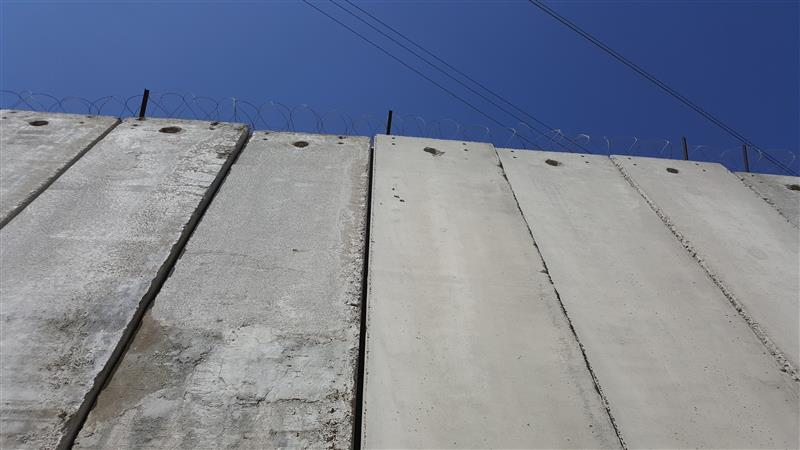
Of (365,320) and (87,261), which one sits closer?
(365,320)

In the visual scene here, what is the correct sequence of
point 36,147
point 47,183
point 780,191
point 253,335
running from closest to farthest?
point 253,335 < point 47,183 < point 36,147 < point 780,191

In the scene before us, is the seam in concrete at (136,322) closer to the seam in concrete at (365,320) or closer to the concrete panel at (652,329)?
the seam in concrete at (365,320)

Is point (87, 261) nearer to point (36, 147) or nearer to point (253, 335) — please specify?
point (253, 335)

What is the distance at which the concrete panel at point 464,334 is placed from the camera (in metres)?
2.72

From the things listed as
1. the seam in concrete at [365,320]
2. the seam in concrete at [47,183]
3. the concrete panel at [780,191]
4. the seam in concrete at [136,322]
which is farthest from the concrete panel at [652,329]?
the seam in concrete at [47,183]

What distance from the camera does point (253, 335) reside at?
307 centimetres

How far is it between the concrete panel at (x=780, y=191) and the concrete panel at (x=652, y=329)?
128 cm

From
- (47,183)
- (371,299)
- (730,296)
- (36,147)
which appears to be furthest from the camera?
(36,147)

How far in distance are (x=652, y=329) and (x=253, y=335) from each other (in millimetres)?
2192

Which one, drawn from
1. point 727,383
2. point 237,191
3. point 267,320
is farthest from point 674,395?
point 237,191

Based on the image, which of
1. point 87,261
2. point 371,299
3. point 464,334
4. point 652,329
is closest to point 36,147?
point 87,261

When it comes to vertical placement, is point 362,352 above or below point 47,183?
below

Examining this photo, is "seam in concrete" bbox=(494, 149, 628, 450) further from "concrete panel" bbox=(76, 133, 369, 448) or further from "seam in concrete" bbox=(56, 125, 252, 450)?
"seam in concrete" bbox=(56, 125, 252, 450)

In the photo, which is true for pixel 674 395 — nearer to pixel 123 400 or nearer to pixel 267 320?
pixel 267 320
